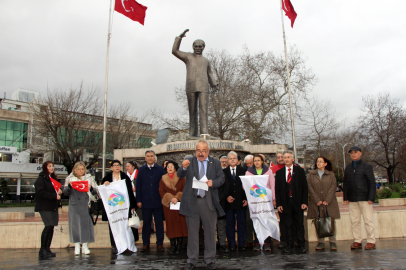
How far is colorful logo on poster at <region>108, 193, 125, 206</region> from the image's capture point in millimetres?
6551

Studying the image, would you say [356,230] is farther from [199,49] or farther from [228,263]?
[199,49]

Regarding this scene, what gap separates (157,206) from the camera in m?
6.55

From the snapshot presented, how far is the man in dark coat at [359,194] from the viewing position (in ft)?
20.4

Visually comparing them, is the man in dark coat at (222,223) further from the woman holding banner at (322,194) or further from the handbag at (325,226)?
the handbag at (325,226)

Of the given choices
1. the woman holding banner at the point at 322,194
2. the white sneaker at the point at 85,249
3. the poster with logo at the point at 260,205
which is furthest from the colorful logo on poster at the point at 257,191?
the white sneaker at the point at 85,249

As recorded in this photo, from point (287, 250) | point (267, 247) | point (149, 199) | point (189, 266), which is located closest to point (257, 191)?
point (267, 247)

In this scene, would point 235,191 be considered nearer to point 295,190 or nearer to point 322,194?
point 295,190

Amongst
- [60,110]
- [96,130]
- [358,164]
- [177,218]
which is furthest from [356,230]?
[96,130]

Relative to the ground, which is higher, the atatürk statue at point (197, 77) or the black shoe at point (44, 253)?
the atatürk statue at point (197, 77)

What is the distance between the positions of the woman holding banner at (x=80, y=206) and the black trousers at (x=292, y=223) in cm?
361

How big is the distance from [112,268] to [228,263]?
1682 mm

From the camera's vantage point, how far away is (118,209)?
21.5ft

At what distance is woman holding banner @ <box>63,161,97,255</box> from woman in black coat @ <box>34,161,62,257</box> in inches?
11.0

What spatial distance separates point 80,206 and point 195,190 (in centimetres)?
261
